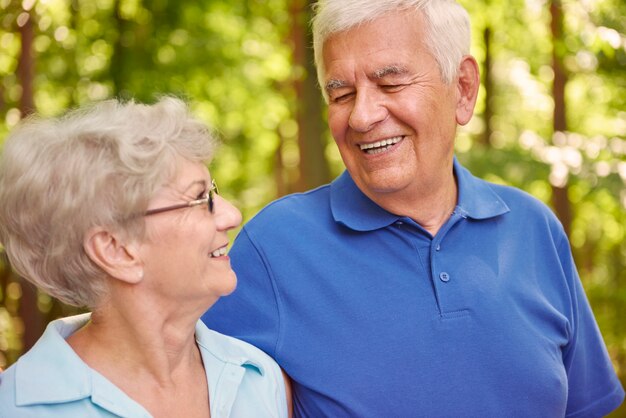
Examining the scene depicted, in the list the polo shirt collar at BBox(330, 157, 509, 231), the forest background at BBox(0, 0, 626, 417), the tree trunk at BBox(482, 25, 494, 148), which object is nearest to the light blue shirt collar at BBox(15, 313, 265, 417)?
the polo shirt collar at BBox(330, 157, 509, 231)

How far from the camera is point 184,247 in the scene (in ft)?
6.09

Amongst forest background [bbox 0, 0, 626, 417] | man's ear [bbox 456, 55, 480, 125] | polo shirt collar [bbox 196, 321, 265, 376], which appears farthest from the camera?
forest background [bbox 0, 0, 626, 417]

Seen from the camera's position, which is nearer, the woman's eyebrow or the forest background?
the woman's eyebrow

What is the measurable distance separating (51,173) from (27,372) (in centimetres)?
44

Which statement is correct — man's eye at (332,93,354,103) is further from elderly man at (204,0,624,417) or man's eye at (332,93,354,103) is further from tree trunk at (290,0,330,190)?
tree trunk at (290,0,330,190)

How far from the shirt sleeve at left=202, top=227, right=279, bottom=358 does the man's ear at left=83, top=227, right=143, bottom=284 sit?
0.43 meters

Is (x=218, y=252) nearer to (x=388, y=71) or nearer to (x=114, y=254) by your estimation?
(x=114, y=254)

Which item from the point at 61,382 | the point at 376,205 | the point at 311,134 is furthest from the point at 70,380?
the point at 311,134

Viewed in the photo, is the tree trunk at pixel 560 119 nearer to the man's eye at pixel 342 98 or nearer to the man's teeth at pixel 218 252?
the man's eye at pixel 342 98

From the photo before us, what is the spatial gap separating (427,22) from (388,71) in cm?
18

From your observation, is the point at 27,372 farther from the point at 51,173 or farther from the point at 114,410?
the point at 51,173

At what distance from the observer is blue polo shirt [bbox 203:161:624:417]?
6.93ft

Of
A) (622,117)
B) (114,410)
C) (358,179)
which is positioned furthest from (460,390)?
(622,117)

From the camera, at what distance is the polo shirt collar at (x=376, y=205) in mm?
2279
